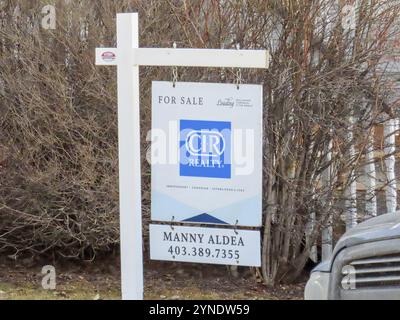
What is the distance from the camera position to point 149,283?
688 cm

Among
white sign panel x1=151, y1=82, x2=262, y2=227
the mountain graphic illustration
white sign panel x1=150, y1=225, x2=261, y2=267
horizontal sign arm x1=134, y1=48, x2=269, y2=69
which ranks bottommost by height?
white sign panel x1=150, y1=225, x2=261, y2=267

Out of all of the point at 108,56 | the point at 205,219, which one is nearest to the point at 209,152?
the point at 205,219

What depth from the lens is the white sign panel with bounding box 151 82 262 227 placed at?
164 inches

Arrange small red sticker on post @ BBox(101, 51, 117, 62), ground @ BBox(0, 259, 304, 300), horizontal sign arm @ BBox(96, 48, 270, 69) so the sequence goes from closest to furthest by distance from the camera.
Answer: horizontal sign arm @ BBox(96, 48, 270, 69) → small red sticker on post @ BBox(101, 51, 117, 62) → ground @ BBox(0, 259, 304, 300)

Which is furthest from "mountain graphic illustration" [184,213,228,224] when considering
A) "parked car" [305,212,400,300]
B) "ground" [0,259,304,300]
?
"ground" [0,259,304,300]

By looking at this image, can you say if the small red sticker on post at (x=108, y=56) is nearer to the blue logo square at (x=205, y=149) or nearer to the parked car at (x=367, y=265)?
the blue logo square at (x=205, y=149)

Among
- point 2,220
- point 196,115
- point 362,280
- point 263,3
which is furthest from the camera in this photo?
point 2,220

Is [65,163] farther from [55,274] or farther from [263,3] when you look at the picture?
[263,3]

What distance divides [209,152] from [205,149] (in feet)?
0.10

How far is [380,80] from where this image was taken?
21.3ft

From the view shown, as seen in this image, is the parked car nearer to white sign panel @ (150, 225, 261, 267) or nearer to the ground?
white sign panel @ (150, 225, 261, 267)

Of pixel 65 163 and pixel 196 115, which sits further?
pixel 65 163

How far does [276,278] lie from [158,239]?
2.93 metres

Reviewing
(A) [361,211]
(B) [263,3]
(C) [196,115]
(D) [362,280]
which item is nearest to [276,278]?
(A) [361,211]
